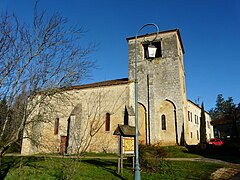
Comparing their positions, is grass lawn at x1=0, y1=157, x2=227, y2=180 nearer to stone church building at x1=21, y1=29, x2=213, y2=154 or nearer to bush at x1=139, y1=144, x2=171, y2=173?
bush at x1=139, y1=144, x2=171, y2=173

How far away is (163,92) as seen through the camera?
23.6 meters

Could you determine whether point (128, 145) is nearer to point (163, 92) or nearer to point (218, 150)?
point (163, 92)

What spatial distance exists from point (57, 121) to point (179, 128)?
1481cm

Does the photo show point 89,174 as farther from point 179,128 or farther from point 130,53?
point 130,53

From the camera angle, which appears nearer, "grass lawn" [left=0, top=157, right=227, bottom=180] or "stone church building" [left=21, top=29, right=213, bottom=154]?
"grass lawn" [left=0, top=157, right=227, bottom=180]

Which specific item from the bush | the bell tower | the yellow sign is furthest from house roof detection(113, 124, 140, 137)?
the bell tower

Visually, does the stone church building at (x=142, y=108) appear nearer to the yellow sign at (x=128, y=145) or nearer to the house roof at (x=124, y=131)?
the house roof at (x=124, y=131)

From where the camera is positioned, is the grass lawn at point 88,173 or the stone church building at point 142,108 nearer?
the grass lawn at point 88,173

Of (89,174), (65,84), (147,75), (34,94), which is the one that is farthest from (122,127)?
(147,75)

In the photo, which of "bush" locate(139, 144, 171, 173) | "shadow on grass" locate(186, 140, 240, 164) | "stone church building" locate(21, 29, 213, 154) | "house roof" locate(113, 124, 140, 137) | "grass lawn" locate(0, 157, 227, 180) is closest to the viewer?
"grass lawn" locate(0, 157, 227, 180)

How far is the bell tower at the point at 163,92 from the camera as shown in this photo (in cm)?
2234

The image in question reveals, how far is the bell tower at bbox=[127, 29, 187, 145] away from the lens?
2234cm

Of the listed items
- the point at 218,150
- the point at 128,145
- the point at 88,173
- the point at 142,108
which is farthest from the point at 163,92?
the point at 88,173

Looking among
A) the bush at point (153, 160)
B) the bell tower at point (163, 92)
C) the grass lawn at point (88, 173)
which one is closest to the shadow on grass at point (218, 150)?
the bell tower at point (163, 92)
